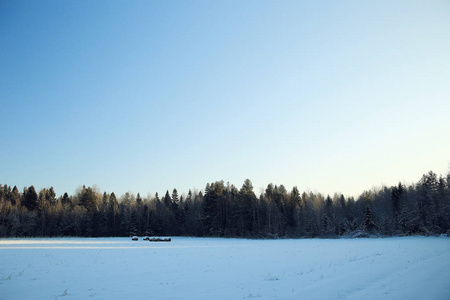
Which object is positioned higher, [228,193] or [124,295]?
[228,193]

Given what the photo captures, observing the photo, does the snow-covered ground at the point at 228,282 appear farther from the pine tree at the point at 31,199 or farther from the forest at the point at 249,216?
the pine tree at the point at 31,199

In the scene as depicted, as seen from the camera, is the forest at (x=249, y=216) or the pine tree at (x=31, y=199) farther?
the pine tree at (x=31, y=199)

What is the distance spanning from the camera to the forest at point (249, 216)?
60.1 metres

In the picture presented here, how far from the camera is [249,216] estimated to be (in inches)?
2778

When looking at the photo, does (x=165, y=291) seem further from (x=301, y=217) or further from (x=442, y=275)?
(x=301, y=217)

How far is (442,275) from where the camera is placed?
1288 centimetres

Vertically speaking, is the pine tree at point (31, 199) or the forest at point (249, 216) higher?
the pine tree at point (31, 199)

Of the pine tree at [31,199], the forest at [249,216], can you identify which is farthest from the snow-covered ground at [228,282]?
the pine tree at [31,199]

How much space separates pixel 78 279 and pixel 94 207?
8165 cm

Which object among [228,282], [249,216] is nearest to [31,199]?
[249,216]

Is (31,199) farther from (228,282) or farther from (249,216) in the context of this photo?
(228,282)

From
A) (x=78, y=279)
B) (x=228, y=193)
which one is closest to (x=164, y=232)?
(x=228, y=193)

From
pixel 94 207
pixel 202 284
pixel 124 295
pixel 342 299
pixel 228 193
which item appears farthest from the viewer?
pixel 94 207

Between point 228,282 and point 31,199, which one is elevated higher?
point 31,199
